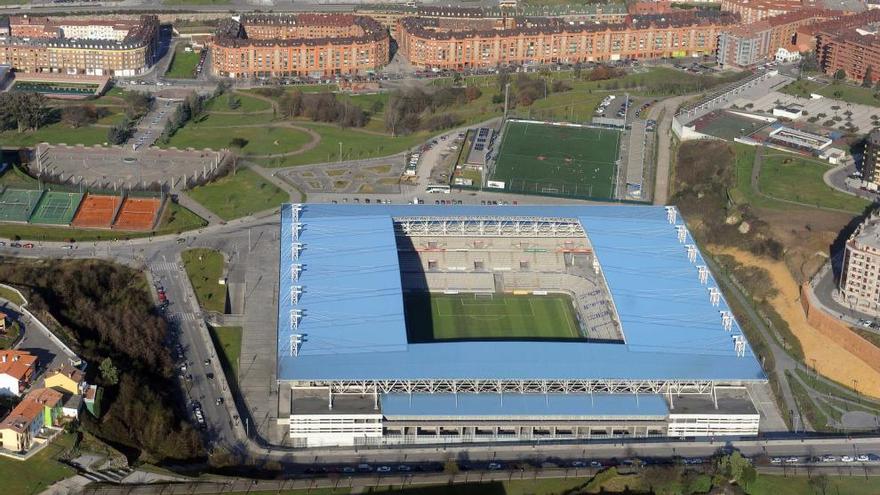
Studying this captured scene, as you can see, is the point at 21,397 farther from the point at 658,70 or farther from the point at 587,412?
the point at 658,70

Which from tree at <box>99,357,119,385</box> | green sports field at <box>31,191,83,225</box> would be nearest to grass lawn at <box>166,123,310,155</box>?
green sports field at <box>31,191,83,225</box>

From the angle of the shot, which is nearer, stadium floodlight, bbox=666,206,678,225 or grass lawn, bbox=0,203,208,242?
stadium floodlight, bbox=666,206,678,225

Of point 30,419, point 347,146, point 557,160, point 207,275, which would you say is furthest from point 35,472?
point 557,160

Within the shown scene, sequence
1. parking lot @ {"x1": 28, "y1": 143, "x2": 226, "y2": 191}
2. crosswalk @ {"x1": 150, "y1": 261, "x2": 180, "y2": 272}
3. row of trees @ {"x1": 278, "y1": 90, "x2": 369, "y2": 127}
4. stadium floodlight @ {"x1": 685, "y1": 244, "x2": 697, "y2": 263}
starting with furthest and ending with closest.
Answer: row of trees @ {"x1": 278, "y1": 90, "x2": 369, "y2": 127} < parking lot @ {"x1": 28, "y1": 143, "x2": 226, "y2": 191} < crosswalk @ {"x1": 150, "y1": 261, "x2": 180, "y2": 272} < stadium floodlight @ {"x1": 685, "y1": 244, "x2": 697, "y2": 263}

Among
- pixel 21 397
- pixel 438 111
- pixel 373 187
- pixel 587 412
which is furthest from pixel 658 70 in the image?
pixel 21 397

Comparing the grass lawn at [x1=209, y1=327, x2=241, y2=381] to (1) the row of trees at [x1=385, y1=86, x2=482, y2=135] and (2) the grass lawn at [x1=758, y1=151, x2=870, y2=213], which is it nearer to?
(1) the row of trees at [x1=385, y1=86, x2=482, y2=135]
